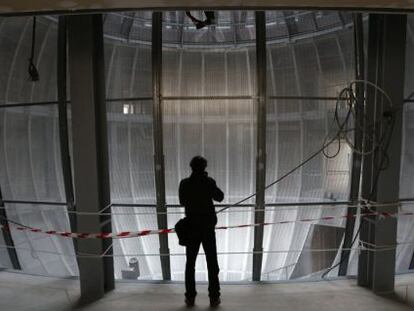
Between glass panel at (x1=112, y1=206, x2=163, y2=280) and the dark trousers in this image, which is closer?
the dark trousers

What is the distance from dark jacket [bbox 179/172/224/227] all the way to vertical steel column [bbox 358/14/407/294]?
1875mm

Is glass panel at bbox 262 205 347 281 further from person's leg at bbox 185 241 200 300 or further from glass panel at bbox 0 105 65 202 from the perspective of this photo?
glass panel at bbox 0 105 65 202

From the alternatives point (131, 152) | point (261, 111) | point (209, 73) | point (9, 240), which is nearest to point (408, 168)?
point (261, 111)

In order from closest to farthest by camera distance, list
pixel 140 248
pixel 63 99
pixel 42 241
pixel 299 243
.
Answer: pixel 63 99
pixel 299 243
pixel 140 248
pixel 42 241

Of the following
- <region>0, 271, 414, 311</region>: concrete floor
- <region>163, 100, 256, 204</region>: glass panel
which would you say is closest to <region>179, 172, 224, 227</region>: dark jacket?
<region>0, 271, 414, 311</region>: concrete floor

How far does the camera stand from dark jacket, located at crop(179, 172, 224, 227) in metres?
2.97

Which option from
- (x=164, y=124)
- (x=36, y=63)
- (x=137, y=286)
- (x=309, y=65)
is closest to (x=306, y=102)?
(x=309, y=65)

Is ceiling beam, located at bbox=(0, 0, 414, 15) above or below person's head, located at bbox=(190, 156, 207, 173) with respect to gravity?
above

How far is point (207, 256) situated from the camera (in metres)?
3.05

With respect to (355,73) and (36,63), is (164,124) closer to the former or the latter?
(36,63)

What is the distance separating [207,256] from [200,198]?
1.85ft

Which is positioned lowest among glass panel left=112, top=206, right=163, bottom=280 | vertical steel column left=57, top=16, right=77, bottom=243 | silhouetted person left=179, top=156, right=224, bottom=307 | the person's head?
glass panel left=112, top=206, right=163, bottom=280

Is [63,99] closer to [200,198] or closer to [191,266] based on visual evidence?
[200,198]

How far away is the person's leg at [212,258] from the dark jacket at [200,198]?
0.12 meters
